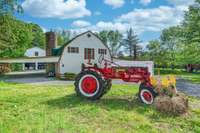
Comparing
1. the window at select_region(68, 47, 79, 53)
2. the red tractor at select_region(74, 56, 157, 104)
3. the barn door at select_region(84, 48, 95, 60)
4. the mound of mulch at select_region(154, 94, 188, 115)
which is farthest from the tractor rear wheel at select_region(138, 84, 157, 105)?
the barn door at select_region(84, 48, 95, 60)

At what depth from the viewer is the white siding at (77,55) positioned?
37688 millimetres

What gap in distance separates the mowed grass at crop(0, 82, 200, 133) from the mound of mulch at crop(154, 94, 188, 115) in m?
0.25

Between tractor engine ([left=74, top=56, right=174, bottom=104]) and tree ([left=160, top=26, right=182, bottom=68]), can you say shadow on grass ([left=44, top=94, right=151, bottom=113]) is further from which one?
tree ([left=160, top=26, right=182, bottom=68])

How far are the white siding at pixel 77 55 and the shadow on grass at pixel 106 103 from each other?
24.2 meters

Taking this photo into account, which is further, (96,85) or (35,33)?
(35,33)

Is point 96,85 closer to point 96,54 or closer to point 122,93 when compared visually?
point 122,93

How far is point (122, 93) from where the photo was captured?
1481cm

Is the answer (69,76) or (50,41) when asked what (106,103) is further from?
(50,41)

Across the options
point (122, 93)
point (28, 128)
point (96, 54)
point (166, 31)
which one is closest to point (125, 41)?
point (166, 31)

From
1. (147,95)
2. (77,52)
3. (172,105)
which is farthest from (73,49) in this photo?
(172,105)

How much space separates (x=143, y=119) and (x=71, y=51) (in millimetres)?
28956

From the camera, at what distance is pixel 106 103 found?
12297 mm

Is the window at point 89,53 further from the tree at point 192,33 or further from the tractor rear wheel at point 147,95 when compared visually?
the tractor rear wheel at point 147,95

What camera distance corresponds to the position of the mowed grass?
9078 millimetres
